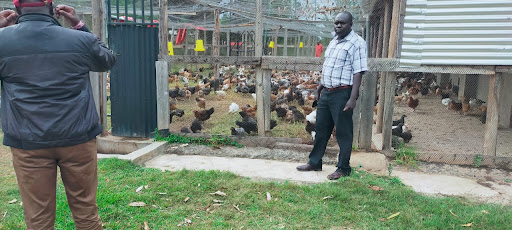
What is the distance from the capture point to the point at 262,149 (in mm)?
5805

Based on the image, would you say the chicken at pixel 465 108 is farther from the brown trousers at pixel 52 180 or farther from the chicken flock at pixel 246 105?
the brown trousers at pixel 52 180

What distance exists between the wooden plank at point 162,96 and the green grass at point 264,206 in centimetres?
170

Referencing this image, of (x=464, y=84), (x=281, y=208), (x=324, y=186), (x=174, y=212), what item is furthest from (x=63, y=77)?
(x=464, y=84)

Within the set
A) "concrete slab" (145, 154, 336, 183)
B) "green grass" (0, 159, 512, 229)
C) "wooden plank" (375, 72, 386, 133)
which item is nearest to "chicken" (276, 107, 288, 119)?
"wooden plank" (375, 72, 386, 133)

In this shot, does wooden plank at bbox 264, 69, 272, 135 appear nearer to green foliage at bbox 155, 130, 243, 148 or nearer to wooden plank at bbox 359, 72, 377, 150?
green foliage at bbox 155, 130, 243, 148

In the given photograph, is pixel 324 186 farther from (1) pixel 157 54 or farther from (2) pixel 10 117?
(1) pixel 157 54

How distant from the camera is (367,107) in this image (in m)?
5.48

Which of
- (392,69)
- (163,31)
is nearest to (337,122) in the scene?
(392,69)

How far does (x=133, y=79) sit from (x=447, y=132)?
19.0 feet

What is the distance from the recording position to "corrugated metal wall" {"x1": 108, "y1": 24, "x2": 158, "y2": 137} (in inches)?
234

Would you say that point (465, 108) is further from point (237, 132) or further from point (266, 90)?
point (237, 132)

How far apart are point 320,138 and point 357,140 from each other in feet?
3.68

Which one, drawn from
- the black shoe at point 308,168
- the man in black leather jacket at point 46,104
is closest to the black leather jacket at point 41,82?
the man in black leather jacket at point 46,104

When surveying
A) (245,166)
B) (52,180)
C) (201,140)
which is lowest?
(245,166)
